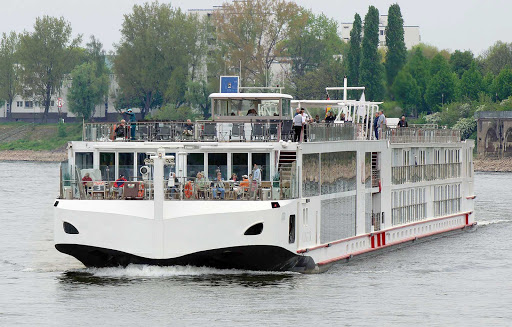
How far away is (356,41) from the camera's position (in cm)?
11625

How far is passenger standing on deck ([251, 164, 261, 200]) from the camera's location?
35.7 m

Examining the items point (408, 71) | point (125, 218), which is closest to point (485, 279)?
point (125, 218)

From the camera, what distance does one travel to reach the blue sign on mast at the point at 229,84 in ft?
144

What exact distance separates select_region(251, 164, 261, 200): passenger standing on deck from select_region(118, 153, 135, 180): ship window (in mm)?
3737

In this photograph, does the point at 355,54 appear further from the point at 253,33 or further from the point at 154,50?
the point at 154,50

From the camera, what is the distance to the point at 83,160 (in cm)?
3788

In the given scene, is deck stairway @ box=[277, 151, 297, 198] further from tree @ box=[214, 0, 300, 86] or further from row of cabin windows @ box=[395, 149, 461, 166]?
tree @ box=[214, 0, 300, 86]

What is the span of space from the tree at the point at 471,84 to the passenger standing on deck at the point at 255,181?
105411 millimetres

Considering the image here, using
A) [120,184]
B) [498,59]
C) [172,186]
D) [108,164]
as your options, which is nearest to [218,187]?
[172,186]

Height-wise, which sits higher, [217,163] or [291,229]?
[217,163]

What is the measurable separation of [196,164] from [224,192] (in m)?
2.18

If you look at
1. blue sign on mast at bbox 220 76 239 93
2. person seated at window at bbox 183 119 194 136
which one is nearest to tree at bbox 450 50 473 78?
blue sign on mast at bbox 220 76 239 93

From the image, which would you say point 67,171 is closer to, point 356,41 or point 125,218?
point 125,218

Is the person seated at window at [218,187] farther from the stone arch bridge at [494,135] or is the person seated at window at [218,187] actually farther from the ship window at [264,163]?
the stone arch bridge at [494,135]
